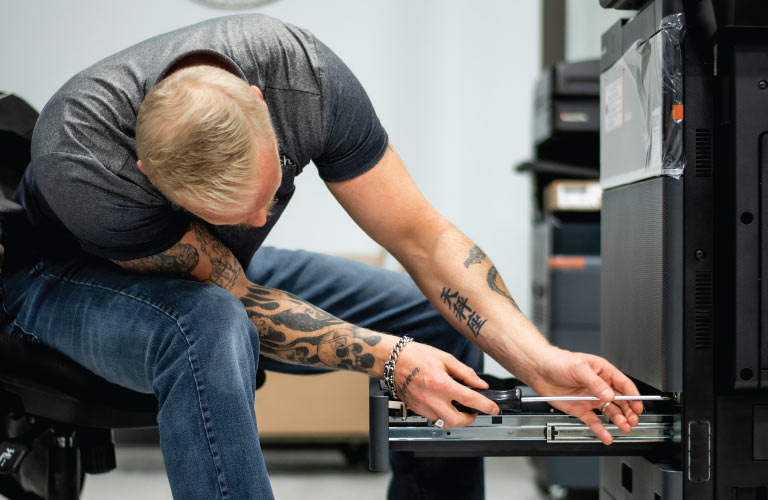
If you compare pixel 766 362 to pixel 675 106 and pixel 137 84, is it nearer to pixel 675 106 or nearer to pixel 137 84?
pixel 675 106

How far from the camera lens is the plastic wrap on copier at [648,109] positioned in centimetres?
69

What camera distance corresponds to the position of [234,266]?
0.88 m

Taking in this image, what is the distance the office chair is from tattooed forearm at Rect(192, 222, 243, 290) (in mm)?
161

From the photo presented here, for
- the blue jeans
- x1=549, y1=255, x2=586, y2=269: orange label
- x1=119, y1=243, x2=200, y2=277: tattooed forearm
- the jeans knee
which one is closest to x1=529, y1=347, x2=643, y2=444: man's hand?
the blue jeans

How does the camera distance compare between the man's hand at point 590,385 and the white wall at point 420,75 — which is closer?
the man's hand at point 590,385

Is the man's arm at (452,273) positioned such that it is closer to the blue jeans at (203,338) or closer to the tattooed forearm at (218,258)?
the blue jeans at (203,338)

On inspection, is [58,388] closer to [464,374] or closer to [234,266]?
[234,266]

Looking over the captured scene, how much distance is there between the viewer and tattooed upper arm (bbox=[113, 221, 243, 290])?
0.81m

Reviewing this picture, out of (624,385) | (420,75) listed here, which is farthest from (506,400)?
(420,75)

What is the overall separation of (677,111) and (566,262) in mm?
873

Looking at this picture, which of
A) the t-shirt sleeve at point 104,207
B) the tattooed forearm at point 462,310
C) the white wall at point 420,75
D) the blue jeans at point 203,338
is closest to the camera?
the blue jeans at point 203,338

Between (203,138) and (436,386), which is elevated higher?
(203,138)

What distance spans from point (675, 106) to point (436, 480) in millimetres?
558

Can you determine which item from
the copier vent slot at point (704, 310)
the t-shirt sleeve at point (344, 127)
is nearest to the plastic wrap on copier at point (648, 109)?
the copier vent slot at point (704, 310)
